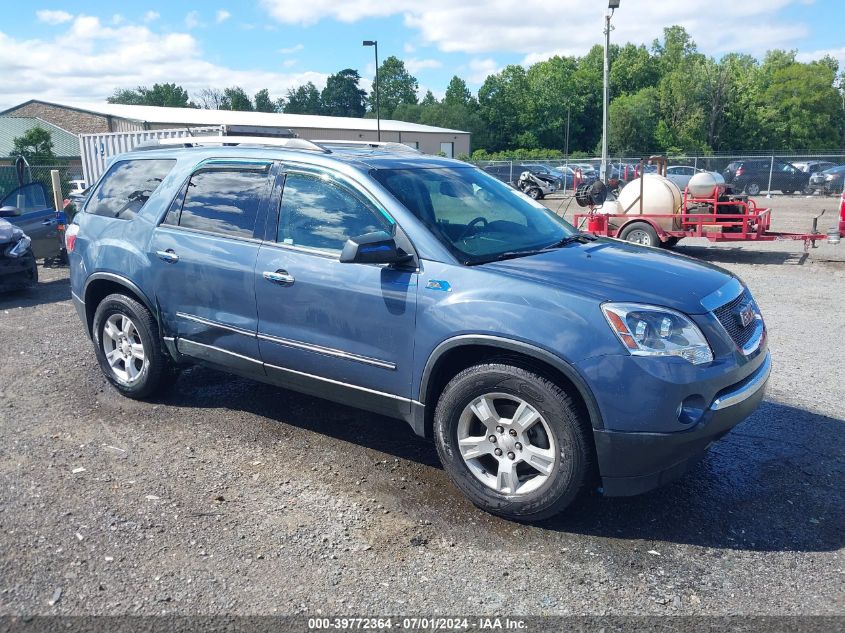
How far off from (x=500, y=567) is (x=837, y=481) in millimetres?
2194

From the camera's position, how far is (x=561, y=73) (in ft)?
316

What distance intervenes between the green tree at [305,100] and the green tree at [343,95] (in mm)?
1318

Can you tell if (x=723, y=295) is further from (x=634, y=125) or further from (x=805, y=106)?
(x=805, y=106)

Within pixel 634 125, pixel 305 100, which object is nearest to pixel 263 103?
pixel 305 100

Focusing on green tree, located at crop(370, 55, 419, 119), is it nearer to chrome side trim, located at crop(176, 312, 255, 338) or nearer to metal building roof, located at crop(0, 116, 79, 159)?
metal building roof, located at crop(0, 116, 79, 159)

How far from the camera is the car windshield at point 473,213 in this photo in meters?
4.11

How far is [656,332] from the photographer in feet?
11.1

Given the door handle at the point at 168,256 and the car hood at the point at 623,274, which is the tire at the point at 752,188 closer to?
the car hood at the point at 623,274

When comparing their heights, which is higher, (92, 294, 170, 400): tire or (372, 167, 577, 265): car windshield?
(372, 167, 577, 265): car windshield

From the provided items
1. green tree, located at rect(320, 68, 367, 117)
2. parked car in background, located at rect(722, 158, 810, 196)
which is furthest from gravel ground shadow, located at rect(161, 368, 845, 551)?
green tree, located at rect(320, 68, 367, 117)

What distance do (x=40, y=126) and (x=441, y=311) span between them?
52979mm

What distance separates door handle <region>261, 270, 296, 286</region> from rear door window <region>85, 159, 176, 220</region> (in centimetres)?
153

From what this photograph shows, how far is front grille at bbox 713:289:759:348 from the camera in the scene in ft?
12.0

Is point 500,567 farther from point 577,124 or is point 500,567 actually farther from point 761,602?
point 577,124
